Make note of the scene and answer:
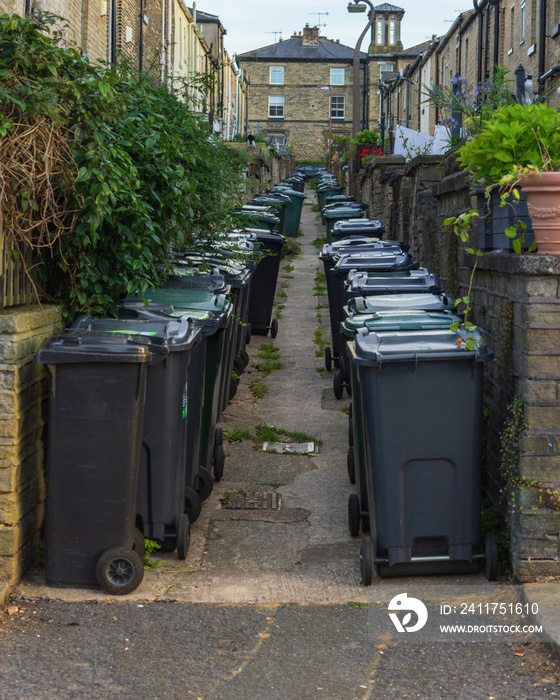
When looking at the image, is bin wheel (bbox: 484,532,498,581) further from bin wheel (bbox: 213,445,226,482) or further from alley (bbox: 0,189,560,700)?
bin wheel (bbox: 213,445,226,482)

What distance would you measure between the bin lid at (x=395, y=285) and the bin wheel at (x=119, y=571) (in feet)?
11.5

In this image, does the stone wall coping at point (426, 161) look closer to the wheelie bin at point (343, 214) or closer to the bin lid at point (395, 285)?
the bin lid at point (395, 285)

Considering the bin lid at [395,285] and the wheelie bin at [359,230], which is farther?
the wheelie bin at [359,230]

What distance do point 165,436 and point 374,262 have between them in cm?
486

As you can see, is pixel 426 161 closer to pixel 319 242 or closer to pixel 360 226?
pixel 360 226

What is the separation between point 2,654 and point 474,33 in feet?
81.7

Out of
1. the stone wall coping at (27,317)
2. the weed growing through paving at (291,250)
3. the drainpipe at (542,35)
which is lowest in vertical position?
the stone wall coping at (27,317)

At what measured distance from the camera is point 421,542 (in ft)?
14.3

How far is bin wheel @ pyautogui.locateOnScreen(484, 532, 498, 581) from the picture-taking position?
422 cm

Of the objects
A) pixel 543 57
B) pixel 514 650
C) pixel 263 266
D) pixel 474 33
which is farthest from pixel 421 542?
pixel 474 33

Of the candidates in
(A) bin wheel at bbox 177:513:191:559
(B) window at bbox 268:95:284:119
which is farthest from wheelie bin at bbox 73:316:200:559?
(B) window at bbox 268:95:284:119

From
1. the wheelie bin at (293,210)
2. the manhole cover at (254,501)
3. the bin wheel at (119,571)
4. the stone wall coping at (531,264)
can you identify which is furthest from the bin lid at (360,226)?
the bin wheel at (119,571)

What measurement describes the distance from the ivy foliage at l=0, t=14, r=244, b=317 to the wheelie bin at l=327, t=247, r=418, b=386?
2.48 meters

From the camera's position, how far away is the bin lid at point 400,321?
4767mm
